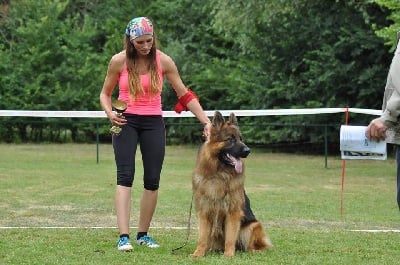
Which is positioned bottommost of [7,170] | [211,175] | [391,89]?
[7,170]

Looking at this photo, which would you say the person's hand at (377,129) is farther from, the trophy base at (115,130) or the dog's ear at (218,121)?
the trophy base at (115,130)

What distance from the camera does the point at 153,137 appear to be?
722cm

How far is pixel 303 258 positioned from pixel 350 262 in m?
0.44

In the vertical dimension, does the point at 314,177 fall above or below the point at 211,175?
below

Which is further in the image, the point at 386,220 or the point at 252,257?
the point at 386,220

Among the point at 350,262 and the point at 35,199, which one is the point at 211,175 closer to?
the point at 350,262

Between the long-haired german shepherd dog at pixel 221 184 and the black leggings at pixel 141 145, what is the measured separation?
20.0 inches

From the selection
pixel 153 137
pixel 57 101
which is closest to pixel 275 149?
pixel 57 101

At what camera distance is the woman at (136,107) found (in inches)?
275

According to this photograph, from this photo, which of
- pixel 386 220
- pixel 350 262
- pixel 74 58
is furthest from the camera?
pixel 74 58

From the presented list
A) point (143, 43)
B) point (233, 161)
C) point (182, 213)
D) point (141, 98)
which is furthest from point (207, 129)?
point (182, 213)

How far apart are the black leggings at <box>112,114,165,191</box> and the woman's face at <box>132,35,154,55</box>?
0.64 m

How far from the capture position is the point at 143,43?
6.93 metres

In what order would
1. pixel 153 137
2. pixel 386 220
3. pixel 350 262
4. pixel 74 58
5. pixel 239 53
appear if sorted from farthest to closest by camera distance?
1. pixel 74 58
2. pixel 239 53
3. pixel 386 220
4. pixel 153 137
5. pixel 350 262
